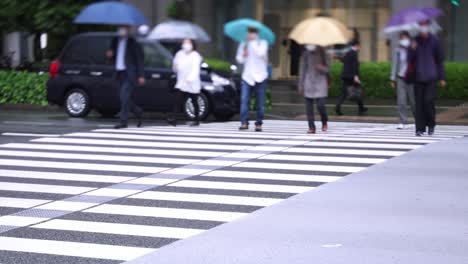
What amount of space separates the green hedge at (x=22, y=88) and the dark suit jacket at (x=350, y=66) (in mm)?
7069

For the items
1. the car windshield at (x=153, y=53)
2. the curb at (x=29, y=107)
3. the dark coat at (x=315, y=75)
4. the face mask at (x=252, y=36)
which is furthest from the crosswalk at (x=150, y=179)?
the curb at (x=29, y=107)

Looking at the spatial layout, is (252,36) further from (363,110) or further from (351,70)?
(363,110)

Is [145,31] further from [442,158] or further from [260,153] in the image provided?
[442,158]

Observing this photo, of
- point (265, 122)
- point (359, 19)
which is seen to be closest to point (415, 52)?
point (265, 122)

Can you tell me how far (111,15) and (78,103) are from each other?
2584mm

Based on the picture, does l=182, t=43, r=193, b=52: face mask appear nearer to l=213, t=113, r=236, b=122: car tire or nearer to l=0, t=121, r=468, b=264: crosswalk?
l=0, t=121, r=468, b=264: crosswalk

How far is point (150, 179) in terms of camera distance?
11.5m

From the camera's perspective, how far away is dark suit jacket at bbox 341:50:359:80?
74.3ft

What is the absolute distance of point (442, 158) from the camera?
13.4 m

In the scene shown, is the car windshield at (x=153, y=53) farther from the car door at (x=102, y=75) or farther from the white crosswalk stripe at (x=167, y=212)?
the white crosswalk stripe at (x=167, y=212)

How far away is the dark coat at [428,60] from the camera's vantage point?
53.2ft

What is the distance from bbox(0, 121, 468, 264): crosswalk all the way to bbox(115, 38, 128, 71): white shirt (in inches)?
48.6

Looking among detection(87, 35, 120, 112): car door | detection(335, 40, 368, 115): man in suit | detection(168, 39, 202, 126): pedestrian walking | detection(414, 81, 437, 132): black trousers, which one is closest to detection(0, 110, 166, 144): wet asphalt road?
detection(87, 35, 120, 112): car door

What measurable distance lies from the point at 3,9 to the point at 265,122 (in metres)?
10.2
